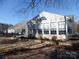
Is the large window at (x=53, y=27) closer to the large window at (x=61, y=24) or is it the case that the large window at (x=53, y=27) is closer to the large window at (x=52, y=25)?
the large window at (x=52, y=25)

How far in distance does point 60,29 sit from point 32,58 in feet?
71.8

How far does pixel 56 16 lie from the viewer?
34.9 m

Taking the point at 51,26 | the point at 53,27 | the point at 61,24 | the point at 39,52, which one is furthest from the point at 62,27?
the point at 39,52

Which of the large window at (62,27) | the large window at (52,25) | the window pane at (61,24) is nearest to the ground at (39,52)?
the large window at (62,27)

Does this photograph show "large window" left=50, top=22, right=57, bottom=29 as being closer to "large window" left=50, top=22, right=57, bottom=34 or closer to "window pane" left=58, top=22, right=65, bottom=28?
"large window" left=50, top=22, right=57, bottom=34

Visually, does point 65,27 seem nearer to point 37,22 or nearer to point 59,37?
point 59,37

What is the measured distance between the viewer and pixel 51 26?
34844 millimetres

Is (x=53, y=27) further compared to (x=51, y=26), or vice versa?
(x=51, y=26)

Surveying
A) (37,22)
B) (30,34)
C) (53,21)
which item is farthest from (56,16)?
(30,34)

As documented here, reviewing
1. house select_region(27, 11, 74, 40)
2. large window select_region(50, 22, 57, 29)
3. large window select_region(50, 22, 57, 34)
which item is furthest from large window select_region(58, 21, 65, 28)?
large window select_region(50, 22, 57, 34)

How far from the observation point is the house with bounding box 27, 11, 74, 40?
110 ft

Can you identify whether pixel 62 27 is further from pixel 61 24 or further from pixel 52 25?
pixel 52 25

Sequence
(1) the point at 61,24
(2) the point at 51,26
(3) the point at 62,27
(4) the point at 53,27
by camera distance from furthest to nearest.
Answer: (2) the point at 51,26
(4) the point at 53,27
(1) the point at 61,24
(3) the point at 62,27

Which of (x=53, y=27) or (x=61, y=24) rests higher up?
(x=61, y=24)
